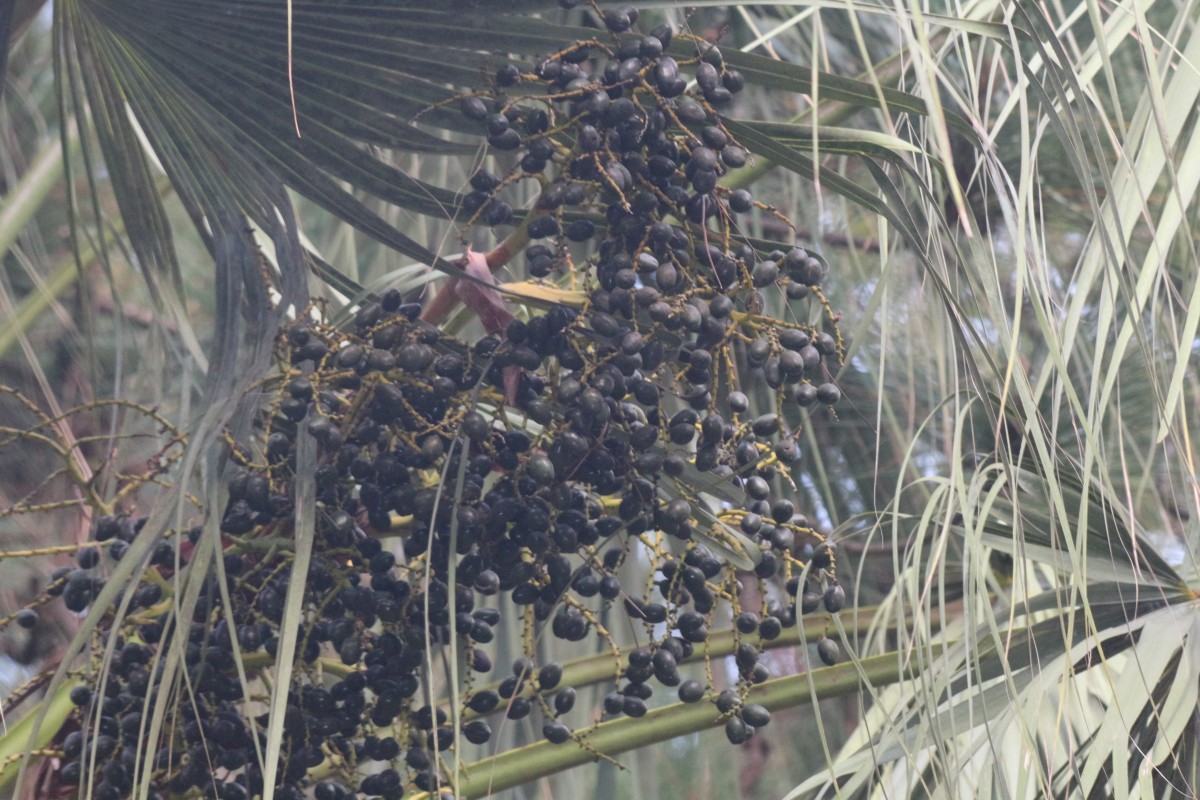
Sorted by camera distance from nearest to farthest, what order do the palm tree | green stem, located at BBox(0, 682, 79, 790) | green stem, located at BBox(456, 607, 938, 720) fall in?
1. the palm tree
2. green stem, located at BBox(0, 682, 79, 790)
3. green stem, located at BBox(456, 607, 938, 720)

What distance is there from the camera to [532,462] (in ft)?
2.95

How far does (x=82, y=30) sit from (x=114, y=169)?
0.40 ft

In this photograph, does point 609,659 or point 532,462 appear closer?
point 532,462

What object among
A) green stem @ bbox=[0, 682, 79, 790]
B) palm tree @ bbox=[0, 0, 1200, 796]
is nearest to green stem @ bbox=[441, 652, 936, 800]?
palm tree @ bbox=[0, 0, 1200, 796]

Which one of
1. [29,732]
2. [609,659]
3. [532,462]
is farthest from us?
[609,659]

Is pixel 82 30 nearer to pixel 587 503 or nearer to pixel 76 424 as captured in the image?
pixel 587 503

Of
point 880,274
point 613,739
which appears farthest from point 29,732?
point 880,274

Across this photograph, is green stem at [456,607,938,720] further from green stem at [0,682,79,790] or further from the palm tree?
green stem at [0,682,79,790]

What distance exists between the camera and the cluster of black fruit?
0.91 metres

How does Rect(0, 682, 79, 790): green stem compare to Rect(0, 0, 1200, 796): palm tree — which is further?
Rect(0, 682, 79, 790): green stem

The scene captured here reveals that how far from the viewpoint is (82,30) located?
43.5 inches

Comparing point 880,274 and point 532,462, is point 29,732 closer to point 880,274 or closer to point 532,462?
point 532,462

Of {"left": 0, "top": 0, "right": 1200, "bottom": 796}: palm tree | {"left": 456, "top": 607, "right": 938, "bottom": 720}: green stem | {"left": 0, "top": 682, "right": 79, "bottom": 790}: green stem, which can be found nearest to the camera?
{"left": 0, "top": 0, "right": 1200, "bottom": 796}: palm tree

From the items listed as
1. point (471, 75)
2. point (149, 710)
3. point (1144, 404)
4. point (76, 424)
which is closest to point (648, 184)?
point (471, 75)
